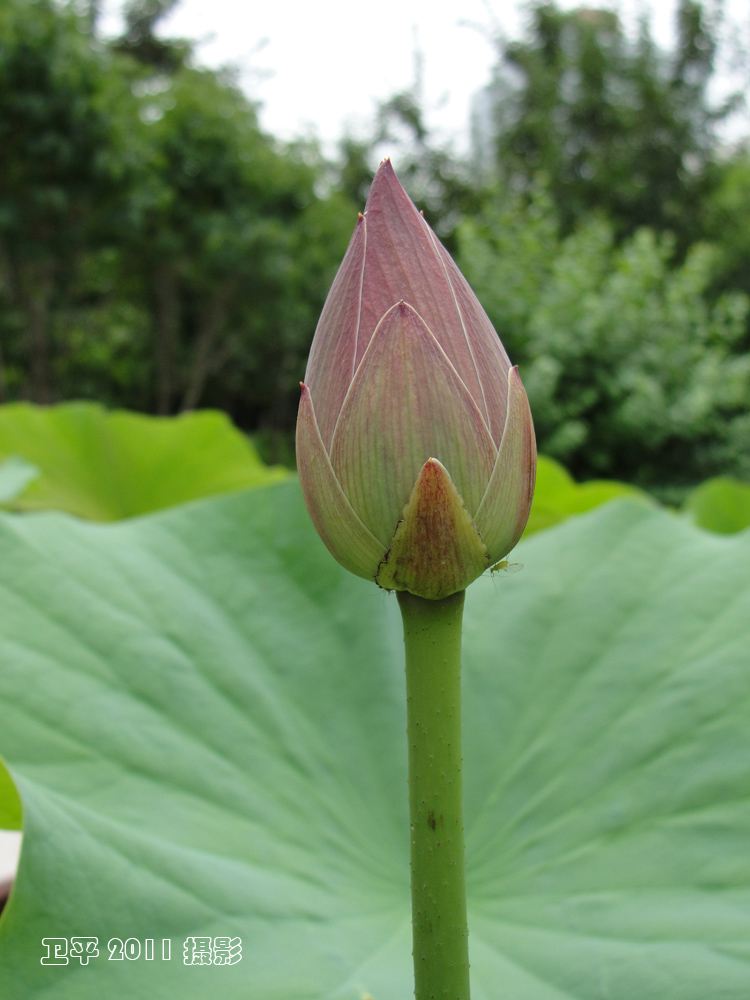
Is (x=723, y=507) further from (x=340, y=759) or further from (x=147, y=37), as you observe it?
(x=147, y=37)

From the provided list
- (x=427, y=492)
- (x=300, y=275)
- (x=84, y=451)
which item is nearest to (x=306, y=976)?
(x=427, y=492)

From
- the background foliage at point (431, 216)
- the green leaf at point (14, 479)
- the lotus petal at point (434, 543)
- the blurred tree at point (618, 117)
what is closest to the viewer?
the lotus petal at point (434, 543)

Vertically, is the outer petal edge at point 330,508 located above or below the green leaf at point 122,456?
above

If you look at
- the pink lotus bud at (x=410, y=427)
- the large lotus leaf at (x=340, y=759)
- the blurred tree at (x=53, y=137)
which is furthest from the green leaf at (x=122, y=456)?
the blurred tree at (x=53, y=137)

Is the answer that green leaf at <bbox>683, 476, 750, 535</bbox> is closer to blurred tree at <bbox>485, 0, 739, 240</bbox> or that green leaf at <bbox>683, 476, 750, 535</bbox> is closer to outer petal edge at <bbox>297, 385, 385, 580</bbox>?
outer petal edge at <bbox>297, 385, 385, 580</bbox>

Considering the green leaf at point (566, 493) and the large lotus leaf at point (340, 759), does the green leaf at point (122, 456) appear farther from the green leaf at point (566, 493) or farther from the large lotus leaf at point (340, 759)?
the large lotus leaf at point (340, 759)

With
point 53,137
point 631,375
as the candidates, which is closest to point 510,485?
point 631,375
